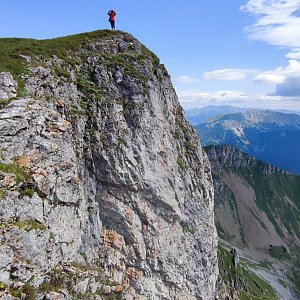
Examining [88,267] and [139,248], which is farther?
[139,248]

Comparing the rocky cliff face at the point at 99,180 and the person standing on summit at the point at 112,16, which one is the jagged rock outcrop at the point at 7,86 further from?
the person standing on summit at the point at 112,16

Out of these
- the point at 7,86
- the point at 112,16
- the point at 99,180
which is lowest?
the point at 99,180

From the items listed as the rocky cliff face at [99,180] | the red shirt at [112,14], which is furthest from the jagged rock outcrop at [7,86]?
the red shirt at [112,14]

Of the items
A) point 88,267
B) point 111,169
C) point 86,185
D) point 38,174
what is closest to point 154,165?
point 111,169

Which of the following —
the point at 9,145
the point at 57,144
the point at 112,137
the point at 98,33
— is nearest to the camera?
the point at 9,145

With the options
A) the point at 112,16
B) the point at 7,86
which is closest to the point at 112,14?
the point at 112,16

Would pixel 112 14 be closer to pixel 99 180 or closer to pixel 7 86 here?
pixel 7 86

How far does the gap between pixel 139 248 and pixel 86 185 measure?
1048cm

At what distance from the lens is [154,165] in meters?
48.0

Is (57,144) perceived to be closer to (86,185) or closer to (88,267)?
(86,185)

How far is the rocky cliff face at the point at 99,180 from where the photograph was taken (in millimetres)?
30266

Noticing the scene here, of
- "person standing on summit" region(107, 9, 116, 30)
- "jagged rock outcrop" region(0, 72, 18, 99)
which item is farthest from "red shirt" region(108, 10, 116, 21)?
"jagged rock outcrop" region(0, 72, 18, 99)

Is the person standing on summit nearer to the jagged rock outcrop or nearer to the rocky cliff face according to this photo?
the rocky cliff face

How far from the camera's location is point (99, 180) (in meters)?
43.2
